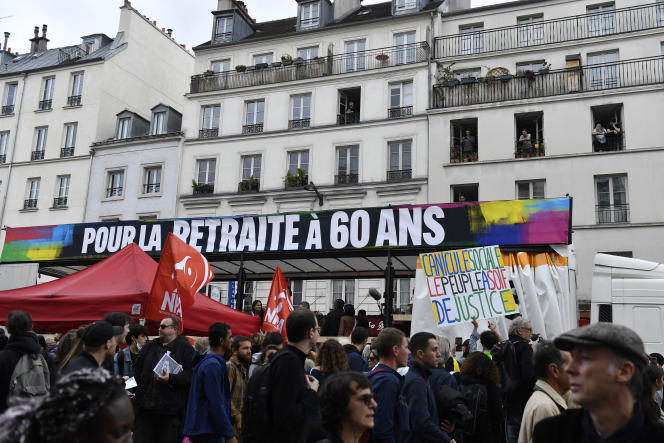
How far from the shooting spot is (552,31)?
33.0m

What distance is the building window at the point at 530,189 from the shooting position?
29.8m

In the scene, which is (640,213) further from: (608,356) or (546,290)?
(608,356)

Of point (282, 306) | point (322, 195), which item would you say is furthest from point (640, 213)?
point (282, 306)

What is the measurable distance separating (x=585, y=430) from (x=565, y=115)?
2929cm

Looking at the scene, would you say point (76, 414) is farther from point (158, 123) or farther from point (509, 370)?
point (158, 123)

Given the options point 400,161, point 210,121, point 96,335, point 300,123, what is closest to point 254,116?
point 210,121

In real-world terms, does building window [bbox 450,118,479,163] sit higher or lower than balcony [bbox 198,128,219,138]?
lower

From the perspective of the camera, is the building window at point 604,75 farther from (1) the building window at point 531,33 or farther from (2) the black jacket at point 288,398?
(2) the black jacket at point 288,398

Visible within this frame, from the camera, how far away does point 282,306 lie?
41.3 ft

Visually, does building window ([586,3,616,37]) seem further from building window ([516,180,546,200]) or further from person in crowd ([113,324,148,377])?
person in crowd ([113,324,148,377])

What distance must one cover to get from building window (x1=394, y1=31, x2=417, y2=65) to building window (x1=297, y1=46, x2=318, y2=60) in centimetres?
477

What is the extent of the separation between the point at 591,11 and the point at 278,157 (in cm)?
1714

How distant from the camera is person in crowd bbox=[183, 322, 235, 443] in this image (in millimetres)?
6793

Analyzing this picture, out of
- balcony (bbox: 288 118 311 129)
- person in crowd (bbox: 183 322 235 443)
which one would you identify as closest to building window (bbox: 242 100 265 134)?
balcony (bbox: 288 118 311 129)
